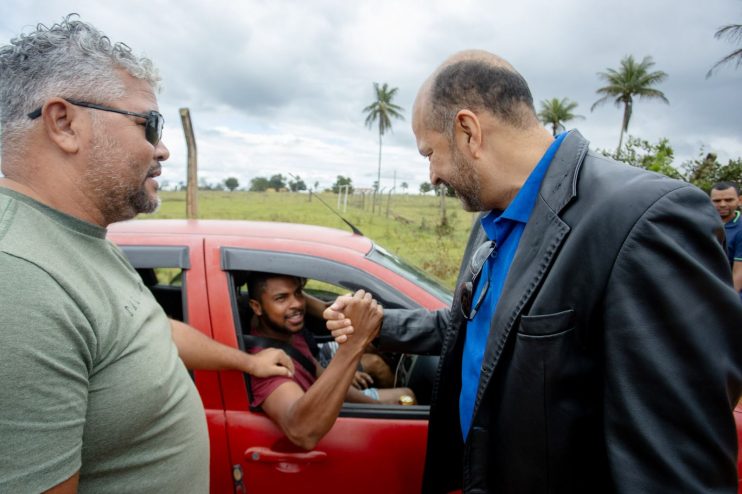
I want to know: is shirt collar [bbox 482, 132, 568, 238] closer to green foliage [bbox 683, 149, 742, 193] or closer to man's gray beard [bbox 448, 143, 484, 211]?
man's gray beard [bbox 448, 143, 484, 211]

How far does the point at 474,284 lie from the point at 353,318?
474 millimetres

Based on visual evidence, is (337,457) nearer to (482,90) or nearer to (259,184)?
(482,90)

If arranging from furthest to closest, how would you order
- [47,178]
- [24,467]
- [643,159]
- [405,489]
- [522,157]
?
1. [643,159]
2. [405,489]
3. [522,157]
4. [47,178]
5. [24,467]

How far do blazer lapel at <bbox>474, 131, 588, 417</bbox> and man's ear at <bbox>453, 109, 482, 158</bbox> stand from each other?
24cm

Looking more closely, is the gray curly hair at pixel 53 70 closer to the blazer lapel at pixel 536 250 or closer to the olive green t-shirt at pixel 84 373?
the olive green t-shirt at pixel 84 373

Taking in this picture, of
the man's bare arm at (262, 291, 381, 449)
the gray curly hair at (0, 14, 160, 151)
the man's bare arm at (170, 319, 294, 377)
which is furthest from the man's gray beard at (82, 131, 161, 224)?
the man's bare arm at (262, 291, 381, 449)

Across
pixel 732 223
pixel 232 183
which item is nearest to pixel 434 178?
pixel 732 223

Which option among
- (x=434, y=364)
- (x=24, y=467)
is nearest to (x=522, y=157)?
(x=434, y=364)

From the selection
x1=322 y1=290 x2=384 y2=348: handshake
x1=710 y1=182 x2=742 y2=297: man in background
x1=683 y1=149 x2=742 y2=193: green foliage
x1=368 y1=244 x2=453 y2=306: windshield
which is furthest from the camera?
x1=683 y1=149 x2=742 y2=193: green foliage

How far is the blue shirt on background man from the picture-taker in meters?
1.28

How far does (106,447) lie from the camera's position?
3.43 feet

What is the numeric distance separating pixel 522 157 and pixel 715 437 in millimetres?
823

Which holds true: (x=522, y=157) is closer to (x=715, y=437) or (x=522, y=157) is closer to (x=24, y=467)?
(x=715, y=437)

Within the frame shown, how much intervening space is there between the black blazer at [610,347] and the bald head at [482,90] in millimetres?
190
